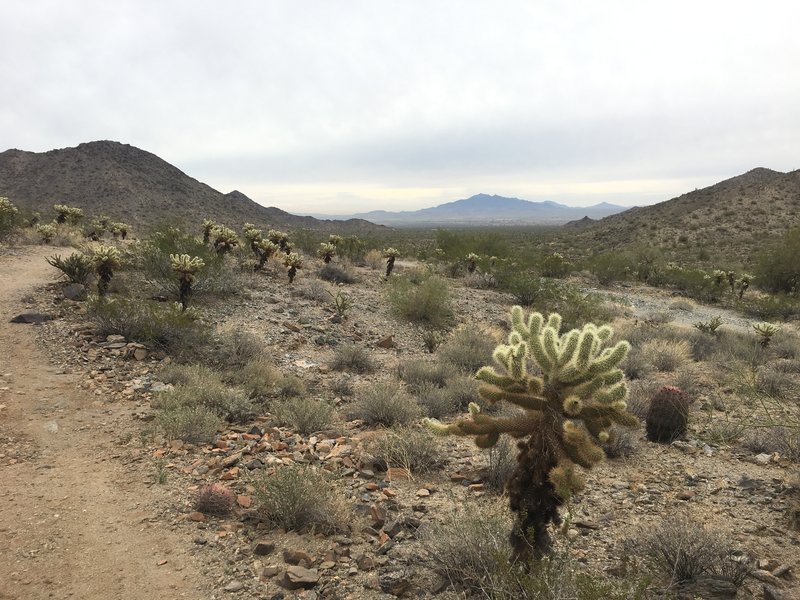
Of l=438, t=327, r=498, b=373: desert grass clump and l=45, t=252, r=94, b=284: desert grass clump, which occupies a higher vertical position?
Answer: l=45, t=252, r=94, b=284: desert grass clump

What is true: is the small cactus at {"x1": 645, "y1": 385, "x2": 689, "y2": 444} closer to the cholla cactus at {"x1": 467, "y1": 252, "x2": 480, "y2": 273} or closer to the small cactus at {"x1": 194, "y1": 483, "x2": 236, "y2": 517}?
the small cactus at {"x1": 194, "y1": 483, "x2": 236, "y2": 517}

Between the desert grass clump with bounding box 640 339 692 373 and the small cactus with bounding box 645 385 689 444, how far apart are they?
12.8ft

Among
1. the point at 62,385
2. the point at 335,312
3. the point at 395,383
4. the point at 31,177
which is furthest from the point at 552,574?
the point at 31,177

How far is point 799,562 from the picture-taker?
3.80 meters

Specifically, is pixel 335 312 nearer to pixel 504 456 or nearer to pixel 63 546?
pixel 504 456

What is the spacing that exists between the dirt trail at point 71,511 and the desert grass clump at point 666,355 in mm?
9438

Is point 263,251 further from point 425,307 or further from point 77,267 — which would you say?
point 425,307

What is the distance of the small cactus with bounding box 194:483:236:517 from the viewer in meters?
4.45

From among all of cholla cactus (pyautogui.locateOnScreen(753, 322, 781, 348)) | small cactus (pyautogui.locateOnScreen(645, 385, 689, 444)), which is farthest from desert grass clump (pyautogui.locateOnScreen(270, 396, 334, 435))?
cholla cactus (pyautogui.locateOnScreen(753, 322, 781, 348))

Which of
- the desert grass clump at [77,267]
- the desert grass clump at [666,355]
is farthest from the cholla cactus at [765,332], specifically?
the desert grass clump at [77,267]

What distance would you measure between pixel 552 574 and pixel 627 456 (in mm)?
3438

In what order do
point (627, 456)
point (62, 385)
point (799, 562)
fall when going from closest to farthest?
1. point (799, 562)
2. point (627, 456)
3. point (62, 385)

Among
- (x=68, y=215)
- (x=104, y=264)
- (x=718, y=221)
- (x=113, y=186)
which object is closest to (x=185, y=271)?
(x=104, y=264)

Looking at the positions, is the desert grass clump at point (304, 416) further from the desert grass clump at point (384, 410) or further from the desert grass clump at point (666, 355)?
the desert grass clump at point (666, 355)
